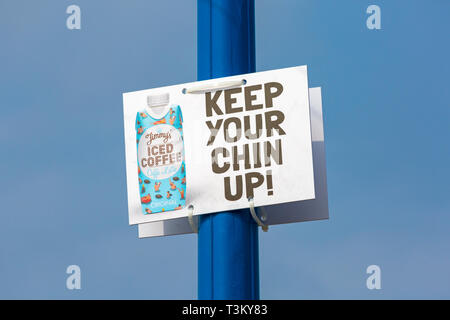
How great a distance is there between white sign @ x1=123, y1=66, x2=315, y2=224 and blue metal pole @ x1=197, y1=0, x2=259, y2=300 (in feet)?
0.78

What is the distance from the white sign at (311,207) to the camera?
13820mm

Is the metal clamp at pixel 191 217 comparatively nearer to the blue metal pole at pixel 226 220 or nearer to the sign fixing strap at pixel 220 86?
the blue metal pole at pixel 226 220

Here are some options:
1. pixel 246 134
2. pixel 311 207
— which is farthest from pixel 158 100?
pixel 311 207

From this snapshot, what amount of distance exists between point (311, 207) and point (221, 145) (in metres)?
1.57

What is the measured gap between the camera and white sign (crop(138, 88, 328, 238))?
13.8 m

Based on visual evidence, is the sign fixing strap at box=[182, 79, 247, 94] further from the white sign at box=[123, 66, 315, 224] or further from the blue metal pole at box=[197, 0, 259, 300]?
the blue metal pole at box=[197, 0, 259, 300]

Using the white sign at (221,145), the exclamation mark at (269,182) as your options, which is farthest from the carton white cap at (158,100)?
the exclamation mark at (269,182)

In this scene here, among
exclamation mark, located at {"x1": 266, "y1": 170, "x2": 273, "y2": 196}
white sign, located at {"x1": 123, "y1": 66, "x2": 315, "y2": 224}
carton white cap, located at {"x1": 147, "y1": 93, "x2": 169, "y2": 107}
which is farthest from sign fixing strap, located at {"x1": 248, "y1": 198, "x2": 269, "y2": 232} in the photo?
carton white cap, located at {"x1": 147, "y1": 93, "x2": 169, "y2": 107}

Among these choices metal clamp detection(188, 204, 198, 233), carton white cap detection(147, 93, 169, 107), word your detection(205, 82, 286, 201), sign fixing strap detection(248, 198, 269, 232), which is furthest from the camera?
carton white cap detection(147, 93, 169, 107)

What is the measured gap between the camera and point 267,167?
527 inches

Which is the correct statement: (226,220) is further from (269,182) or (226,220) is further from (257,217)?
(269,182)

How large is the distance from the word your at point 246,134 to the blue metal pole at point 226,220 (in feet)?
1.19

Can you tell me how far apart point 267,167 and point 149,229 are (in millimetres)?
2486
